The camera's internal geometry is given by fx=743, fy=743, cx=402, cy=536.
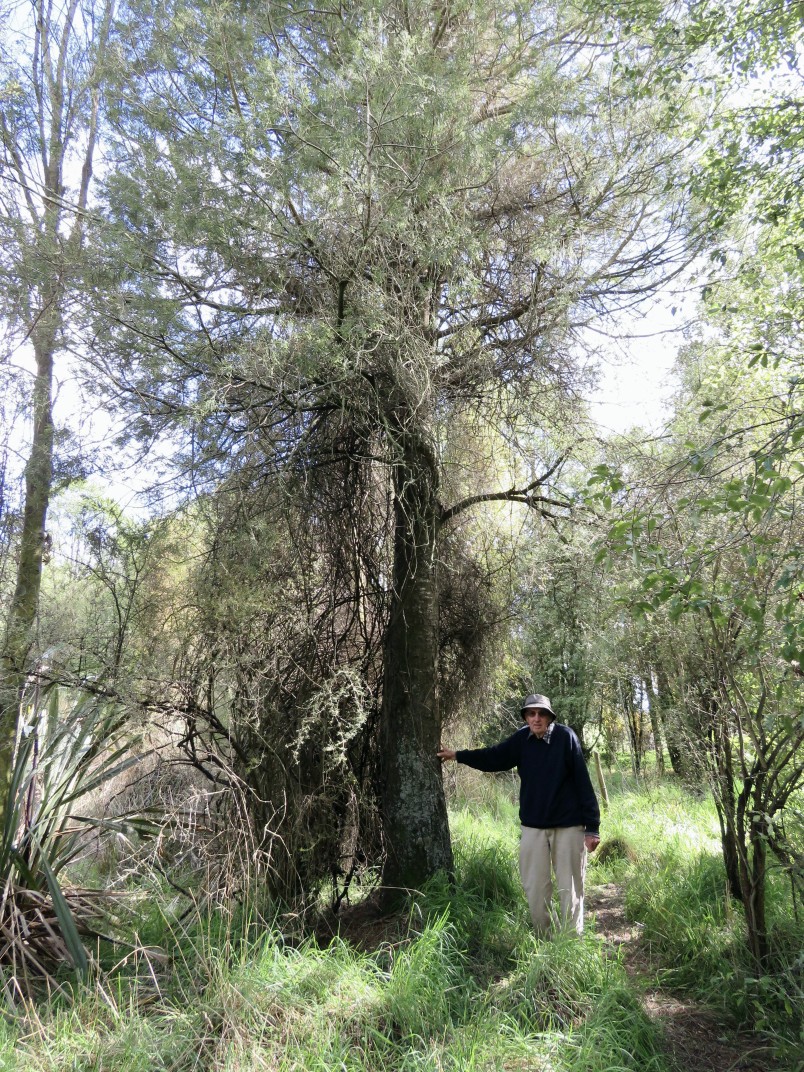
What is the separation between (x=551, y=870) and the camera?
15.4 feet

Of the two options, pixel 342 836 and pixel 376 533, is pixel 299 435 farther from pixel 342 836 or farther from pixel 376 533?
pixel 342 836

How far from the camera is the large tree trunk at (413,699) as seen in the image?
5.17 metres

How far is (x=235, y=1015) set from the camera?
3.31 meters

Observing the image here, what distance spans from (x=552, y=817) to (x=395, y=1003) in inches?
62.0

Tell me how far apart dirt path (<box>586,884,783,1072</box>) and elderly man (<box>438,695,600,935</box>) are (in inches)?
16.6

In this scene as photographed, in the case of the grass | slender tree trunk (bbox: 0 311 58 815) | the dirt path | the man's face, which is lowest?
the dirt path

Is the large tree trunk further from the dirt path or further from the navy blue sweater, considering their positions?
the dirt path

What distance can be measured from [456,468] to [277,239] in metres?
2.36

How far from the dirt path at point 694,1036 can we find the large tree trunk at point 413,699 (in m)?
1.21

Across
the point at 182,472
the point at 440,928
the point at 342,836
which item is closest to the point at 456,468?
the point at 182,472

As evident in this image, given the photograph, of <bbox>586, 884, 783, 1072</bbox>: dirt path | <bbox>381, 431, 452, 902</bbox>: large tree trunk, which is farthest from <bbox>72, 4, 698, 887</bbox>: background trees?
Result: <bbox>586, 884, 783, 1072</bbox>: dirt path

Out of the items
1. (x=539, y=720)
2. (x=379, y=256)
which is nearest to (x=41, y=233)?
(x=379, y=256)

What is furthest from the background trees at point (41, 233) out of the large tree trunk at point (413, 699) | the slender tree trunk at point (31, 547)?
the large tree trunk at point (413, 699)

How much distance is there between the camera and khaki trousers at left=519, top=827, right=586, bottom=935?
4.56m
